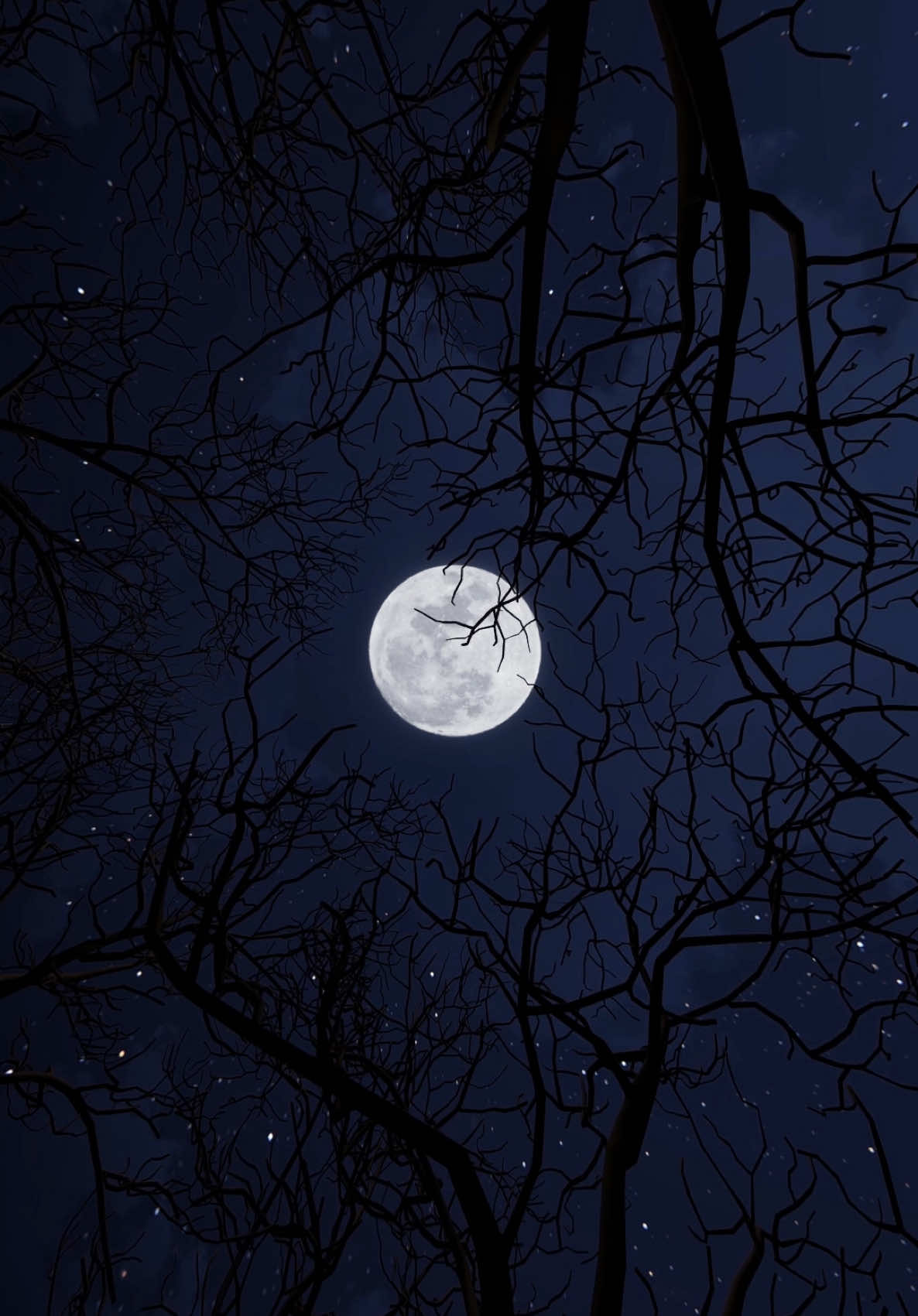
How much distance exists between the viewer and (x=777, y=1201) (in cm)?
1848

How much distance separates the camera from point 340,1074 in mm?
1745

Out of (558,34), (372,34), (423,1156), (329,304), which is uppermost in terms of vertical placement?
(372,34)

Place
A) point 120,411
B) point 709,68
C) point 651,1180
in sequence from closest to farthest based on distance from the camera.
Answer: point 709,68, point 120,411, point 651,1180

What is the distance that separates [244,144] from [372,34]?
440 mm

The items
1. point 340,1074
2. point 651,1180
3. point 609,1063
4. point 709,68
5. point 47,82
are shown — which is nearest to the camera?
point 709,68

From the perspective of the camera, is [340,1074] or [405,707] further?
[405,707]

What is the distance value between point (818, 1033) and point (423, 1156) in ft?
53.3

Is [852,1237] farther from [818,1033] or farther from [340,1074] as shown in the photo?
[340,1074]

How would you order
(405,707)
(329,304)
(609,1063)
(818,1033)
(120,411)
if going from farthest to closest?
(818,1033)
(405,707)
(120,411)
(609,1063)
(329,304)

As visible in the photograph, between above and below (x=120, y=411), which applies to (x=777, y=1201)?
below

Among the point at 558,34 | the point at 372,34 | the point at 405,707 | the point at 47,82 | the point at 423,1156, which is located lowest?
the point at 423,1156

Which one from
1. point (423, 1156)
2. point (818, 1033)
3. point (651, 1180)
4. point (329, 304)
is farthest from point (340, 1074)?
point (651, 1180)

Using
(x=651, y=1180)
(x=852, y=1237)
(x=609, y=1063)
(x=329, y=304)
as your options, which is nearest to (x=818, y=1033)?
(x=651, y=1180)

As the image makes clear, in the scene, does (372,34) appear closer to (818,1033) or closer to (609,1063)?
(609,1063)
